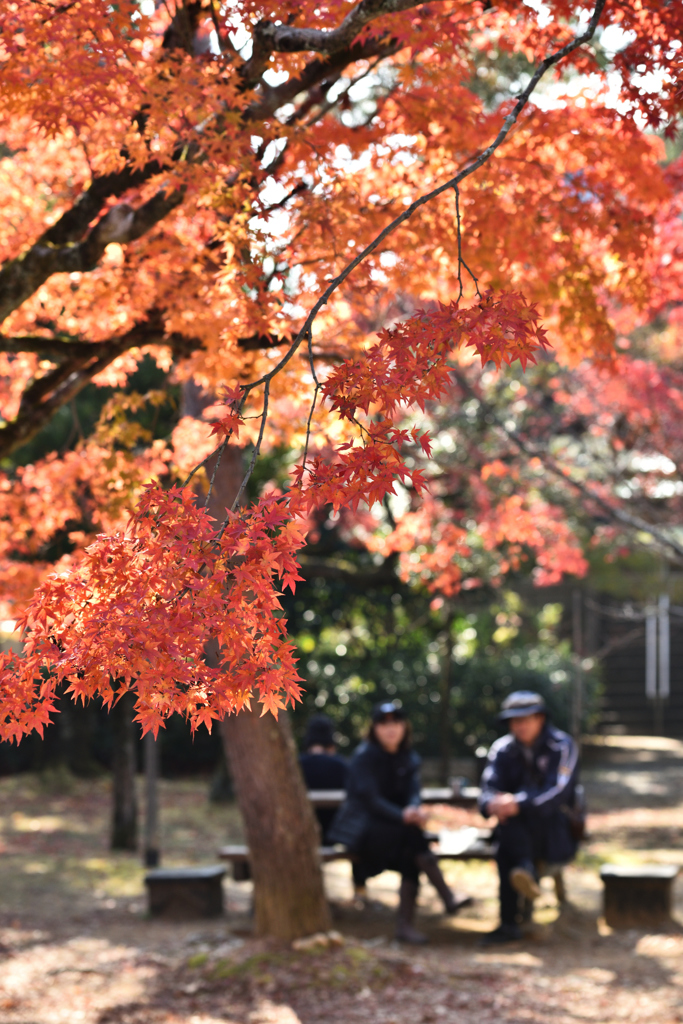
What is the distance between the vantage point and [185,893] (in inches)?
285

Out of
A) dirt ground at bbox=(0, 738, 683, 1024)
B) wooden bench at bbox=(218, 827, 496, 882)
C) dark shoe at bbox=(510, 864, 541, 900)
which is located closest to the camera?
dirt ground at bbox=(0, 738, 683, 1024)

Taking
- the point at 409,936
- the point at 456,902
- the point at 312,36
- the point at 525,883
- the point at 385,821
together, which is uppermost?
the point at 312,36

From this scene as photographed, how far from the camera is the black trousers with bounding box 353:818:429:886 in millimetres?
6609

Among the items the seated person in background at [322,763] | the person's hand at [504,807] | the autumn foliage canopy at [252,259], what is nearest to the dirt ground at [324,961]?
the person's hand at [504,807]

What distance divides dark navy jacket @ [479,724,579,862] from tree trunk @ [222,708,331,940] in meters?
1.24

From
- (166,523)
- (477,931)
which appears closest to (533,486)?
(477,931)

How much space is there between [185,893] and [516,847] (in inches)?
93.2

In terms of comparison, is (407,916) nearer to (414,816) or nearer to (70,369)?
(414,816)

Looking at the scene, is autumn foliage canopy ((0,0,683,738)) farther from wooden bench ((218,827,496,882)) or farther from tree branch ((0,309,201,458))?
wooden bench ((218,827,496,882))

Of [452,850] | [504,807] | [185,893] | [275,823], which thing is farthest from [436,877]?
[185,893]

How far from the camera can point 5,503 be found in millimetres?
5719

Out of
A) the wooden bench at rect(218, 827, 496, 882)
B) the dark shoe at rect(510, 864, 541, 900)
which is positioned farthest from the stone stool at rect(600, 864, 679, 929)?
the wooden bench at rect(218, 827, 496, 882)

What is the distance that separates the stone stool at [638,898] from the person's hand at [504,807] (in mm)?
738

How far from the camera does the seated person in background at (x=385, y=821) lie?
21.6ft
